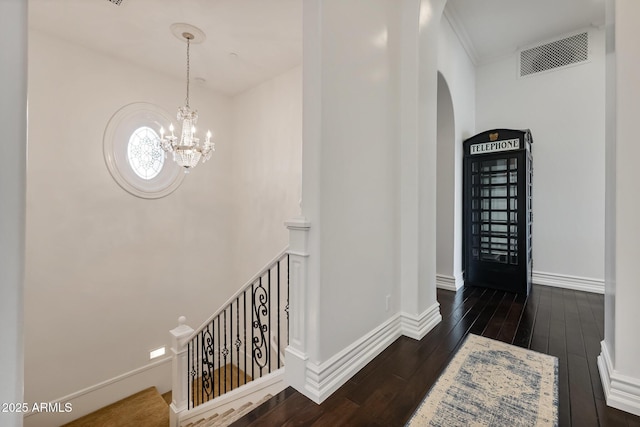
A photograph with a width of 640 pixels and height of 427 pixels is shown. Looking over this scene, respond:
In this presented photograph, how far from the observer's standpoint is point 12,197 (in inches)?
33.3

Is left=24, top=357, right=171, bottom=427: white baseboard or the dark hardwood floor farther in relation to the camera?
left=24, top=357, right=171, bottom=427: white baseboard

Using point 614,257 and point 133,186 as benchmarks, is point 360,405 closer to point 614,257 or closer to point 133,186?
point 614,257

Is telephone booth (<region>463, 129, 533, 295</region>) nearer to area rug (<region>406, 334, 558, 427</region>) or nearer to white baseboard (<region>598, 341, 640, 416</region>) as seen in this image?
area rug (<region>406, 334, 558, 427</region>)

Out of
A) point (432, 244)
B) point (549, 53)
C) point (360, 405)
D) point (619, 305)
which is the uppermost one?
point (549, 53)

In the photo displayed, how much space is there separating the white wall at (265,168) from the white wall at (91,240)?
0.76 meters

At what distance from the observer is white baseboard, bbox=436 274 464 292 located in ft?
12.6

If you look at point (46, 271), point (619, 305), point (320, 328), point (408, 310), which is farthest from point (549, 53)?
point (46, 271)

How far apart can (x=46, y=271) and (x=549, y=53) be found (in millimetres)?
7266

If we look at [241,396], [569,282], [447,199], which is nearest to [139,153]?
[241,396]

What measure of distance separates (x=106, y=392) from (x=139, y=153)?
3267 millimetres

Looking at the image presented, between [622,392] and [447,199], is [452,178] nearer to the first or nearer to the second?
[447,199]

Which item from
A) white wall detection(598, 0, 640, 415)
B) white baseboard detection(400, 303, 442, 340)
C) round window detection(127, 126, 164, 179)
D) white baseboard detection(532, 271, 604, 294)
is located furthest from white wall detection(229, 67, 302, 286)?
white baseboard detection(532, 271, 604, 294)

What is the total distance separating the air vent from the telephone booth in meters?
1.11

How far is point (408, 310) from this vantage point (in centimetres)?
261
